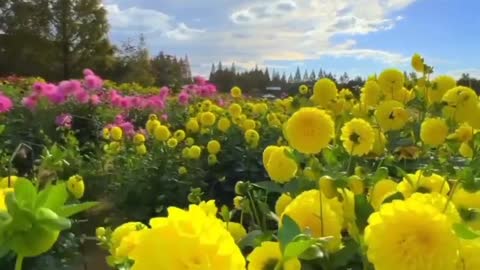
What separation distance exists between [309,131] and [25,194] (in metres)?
0.44

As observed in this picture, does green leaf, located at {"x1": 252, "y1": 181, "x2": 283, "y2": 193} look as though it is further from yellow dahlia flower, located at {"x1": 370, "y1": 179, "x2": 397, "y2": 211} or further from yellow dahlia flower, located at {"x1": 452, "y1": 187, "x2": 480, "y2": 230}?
yellow dahlia flower, located at {"x1": 452, "y1": 187, "x2": 480, "y2": 230}

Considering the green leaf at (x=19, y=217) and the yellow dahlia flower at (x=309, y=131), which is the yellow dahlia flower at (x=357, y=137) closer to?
the yellow dahlia flower at (x=309, y=131)

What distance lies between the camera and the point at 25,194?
47 cm

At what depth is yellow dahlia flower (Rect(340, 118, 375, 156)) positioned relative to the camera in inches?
37.5

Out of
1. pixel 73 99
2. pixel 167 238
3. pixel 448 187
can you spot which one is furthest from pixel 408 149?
pixel 73 99

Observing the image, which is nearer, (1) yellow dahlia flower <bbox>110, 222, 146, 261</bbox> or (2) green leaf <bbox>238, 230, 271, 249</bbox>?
(1) yellow dahlia flower <bbox>110, 222, 146, 261</bbox>

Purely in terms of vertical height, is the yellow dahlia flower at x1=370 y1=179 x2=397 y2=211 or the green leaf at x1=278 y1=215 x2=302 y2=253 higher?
the green leaf at x1=278 y1=215 x2=302 y2=253

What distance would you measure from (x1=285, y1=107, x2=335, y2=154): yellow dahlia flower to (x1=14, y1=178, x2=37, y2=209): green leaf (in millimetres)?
422

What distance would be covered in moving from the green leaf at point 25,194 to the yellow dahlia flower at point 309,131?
0.42 meters

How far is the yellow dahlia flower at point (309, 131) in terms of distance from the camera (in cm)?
84

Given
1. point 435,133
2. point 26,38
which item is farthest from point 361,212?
point 26,38

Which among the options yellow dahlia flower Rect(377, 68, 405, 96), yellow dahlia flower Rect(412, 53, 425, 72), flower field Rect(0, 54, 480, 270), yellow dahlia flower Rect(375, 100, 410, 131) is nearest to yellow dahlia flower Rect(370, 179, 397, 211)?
flower field Rect(0, 54, 480, 270)

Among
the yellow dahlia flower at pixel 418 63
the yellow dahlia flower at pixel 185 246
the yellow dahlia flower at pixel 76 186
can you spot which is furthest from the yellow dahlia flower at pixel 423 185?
the yellow dahlia flower at pixel 418 63

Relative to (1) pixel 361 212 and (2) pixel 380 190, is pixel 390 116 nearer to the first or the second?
(2) pixel 380 190
